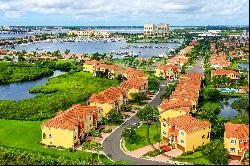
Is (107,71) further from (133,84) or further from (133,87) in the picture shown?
(133,87)

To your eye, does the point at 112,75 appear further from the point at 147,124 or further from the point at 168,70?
the point at 147,124

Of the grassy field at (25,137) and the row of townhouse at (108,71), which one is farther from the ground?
the row of townhouse at (108,71)

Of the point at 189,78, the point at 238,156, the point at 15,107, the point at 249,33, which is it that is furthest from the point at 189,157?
the point at 189,78

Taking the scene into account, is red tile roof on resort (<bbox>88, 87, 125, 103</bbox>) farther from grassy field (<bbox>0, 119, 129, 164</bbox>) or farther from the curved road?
grassy field (<bbox>0, 119, 129, 164</bbox>)

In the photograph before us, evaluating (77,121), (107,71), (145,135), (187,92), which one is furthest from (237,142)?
(107,71)

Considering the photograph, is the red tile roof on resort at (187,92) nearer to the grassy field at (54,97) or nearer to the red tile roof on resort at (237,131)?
the red tile roof on resort at (237,131)

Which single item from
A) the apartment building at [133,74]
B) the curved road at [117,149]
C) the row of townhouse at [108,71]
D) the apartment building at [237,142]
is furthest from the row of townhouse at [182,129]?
the row of townhouse at [108,71]
